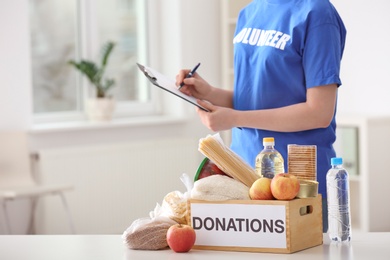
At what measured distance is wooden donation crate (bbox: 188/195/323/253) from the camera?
2156mm

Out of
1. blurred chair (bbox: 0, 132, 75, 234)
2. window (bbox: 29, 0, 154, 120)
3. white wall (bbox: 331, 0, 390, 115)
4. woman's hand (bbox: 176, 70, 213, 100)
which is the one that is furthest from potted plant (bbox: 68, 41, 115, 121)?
woman's hand (bbox: 176, 70, 213, 100)

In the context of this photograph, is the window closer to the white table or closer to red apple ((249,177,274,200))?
the white table

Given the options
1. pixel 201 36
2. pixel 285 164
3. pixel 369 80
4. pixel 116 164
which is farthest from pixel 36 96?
pixel 285 164

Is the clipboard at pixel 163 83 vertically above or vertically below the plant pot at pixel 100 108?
above

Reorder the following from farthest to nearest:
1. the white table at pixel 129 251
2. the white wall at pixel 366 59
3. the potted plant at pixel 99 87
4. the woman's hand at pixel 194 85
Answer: the potted plant at pixel 99 87 < the white wall at pixel 366 59 < the woman's hand at pixel 194 85 < the white table at pixel 129 251

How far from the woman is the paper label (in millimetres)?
437

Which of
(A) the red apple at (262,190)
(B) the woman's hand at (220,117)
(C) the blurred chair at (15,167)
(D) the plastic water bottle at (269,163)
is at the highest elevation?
(B) the woman's hand at (220,117)

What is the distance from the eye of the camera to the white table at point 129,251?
2.14m

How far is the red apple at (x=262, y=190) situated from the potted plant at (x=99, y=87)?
369 centimetres

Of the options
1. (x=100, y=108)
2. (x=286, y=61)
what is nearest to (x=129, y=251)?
(x=286, y=61)

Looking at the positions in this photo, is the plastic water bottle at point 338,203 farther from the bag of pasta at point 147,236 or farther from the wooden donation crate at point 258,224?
the bag of pasta at point 147,236

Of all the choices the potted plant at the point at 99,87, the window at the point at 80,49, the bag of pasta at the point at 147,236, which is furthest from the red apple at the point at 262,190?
the window at the point at 80,49

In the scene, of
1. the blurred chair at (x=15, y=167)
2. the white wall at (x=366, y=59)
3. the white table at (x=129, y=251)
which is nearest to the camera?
the white table at (x=129, y=251)

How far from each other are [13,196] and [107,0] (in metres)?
1.80
